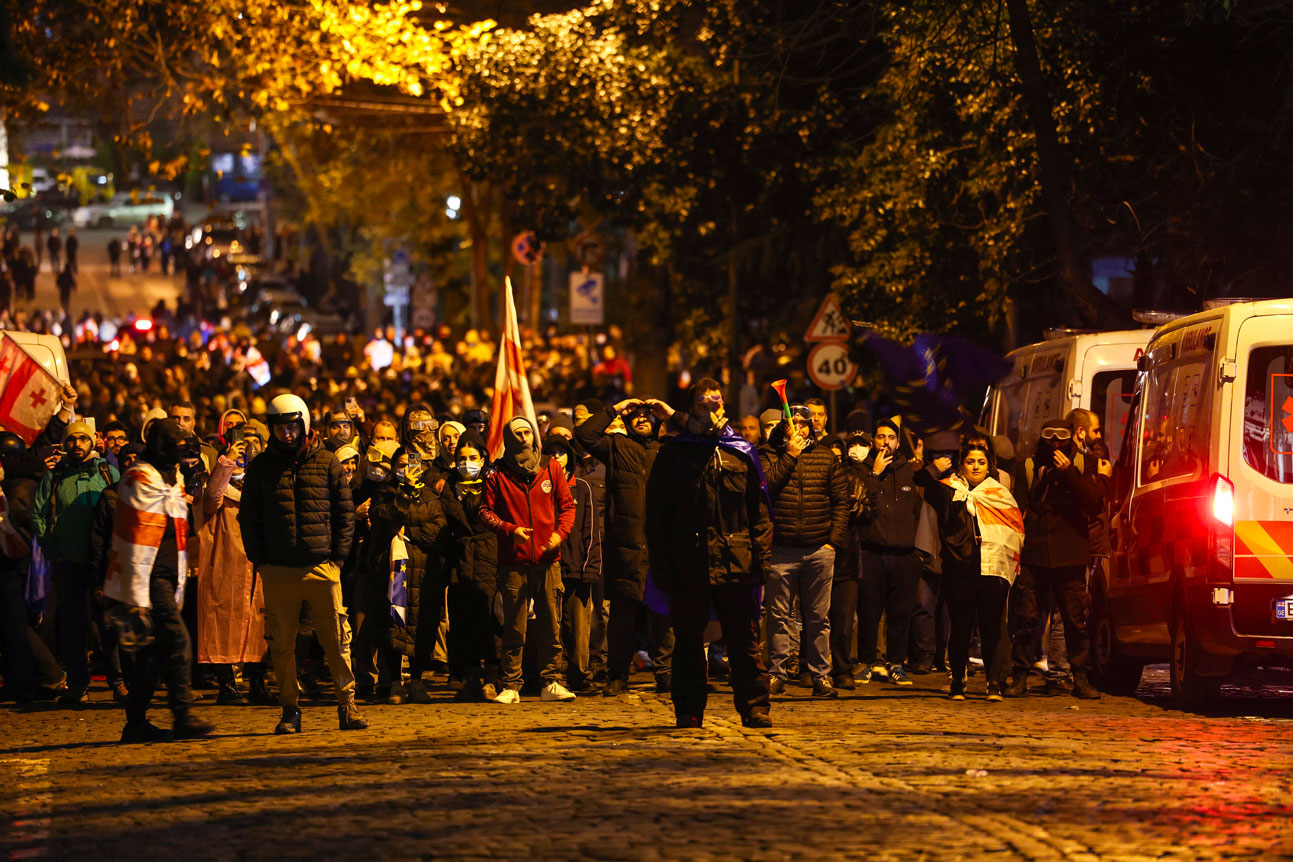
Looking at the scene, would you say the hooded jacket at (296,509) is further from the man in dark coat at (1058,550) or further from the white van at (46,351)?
the white van at (46,351)

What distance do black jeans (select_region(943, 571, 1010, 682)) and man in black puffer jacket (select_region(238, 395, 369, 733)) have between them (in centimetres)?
412

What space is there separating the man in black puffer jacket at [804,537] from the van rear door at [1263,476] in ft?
9.26

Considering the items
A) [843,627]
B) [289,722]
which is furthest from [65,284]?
[289,722]

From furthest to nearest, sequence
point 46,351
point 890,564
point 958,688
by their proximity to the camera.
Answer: point 46,351, point 890,564, point 958,688

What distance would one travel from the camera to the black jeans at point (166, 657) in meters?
11.8

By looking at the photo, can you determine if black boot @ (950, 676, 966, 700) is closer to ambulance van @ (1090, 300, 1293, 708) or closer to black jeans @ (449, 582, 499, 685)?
ambulance van @ (1090, 300, 1293, 708)

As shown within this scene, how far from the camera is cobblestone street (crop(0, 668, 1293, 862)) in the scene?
8000mm

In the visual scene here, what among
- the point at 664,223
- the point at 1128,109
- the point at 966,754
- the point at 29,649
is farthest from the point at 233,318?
the point at 966,754

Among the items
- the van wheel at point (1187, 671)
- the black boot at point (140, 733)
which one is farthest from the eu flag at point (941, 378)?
the black boot at point (140, 733)

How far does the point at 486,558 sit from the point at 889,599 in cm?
336

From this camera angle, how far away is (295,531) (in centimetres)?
1173

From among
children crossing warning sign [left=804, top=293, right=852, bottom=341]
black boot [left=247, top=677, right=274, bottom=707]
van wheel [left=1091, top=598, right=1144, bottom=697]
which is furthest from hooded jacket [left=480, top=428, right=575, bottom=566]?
children crossing warning sign [left=804, top=293, right=852, bottom=341]

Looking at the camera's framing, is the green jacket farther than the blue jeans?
No

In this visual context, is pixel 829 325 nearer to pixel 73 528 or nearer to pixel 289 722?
pixel 73 528
